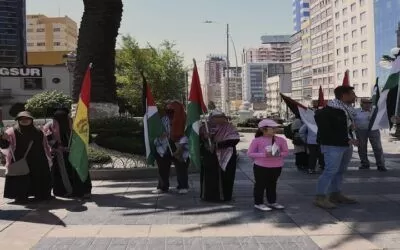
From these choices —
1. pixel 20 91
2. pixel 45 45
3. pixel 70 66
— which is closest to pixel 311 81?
pixel 45 45

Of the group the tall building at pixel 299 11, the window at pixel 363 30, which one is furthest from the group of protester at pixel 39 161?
the tall building at pixel 299 11

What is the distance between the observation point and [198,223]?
7.45m

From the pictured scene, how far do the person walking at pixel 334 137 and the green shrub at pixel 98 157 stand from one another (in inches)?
236

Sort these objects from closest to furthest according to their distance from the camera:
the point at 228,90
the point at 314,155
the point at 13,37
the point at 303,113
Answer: the point at 303,113, the point at 314,155, the point at 228,90, the point at 13,37

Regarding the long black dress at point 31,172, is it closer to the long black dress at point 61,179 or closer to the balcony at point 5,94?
the long black dress at point 61,179

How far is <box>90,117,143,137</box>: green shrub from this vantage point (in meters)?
15.3

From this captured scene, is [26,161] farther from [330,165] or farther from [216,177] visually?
[330,165]

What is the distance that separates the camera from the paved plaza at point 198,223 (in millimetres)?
6426

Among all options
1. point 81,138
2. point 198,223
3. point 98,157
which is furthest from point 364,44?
point 198,223

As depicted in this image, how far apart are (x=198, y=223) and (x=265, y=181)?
1345mm

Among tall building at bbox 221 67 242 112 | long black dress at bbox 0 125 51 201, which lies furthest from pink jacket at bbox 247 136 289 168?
tall building at bbox 221 67 242 112

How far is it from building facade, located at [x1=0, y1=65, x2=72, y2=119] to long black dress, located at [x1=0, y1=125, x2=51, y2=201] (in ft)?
185

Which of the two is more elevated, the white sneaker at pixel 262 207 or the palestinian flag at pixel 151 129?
the palestinian flag at pixel 151 129

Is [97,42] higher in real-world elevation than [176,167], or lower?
higher
